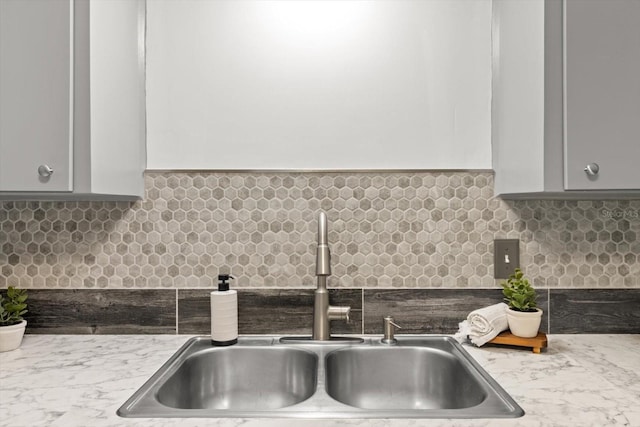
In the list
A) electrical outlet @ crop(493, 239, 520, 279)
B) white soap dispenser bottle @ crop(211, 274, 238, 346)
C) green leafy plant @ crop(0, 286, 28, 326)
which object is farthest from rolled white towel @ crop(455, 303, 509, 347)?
green leafy plant @ crop(0, 286, 28, 326)

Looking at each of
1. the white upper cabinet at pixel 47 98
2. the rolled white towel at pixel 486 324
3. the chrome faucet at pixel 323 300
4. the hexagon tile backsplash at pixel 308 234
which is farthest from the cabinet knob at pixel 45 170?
the rolled white towel at pixel 486 324

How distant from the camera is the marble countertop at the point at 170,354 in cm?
96

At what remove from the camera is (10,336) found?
1.42 metres

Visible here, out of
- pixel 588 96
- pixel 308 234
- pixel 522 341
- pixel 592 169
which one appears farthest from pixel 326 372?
pixel 588 96

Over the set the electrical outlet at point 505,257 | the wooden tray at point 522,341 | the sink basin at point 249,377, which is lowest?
the sink basin at point 249,377

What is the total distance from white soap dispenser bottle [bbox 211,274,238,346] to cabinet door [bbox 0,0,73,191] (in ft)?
1.67

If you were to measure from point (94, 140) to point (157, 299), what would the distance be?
1.88 ft

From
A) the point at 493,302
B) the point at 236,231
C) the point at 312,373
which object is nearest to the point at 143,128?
the point at 236,231

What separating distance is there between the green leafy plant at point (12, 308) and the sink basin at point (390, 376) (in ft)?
3.11

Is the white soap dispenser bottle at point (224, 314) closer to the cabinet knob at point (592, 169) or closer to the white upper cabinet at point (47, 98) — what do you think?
the white upper cabinet at point (47, 98)

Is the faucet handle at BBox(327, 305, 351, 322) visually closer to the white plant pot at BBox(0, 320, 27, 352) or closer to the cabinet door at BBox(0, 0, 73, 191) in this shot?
the cabinet door at BBox(0, 0, 73, 191)

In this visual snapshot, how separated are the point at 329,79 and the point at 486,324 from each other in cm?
91

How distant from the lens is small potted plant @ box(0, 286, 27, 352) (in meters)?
1.41

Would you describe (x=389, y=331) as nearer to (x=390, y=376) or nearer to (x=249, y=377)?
(x=390, y=376)
